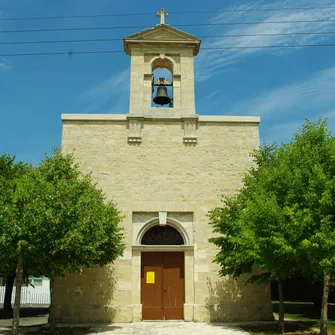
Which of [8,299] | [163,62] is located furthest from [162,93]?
[8,299]

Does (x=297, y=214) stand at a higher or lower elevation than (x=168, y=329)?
higher

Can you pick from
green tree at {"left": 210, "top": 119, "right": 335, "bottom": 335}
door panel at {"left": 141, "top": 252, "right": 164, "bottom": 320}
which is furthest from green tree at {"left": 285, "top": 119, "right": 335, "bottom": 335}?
door panel at {"left": 141, "top": 252, "right": 164, "bottom": 320}

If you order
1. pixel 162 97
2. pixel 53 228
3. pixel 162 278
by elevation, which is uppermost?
pixel 162 97

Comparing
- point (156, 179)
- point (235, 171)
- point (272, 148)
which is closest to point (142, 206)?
point (156, 179)

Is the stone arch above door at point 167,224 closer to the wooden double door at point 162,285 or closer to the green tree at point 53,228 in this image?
the wooden double door at point 162,285

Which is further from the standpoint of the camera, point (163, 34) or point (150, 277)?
point (163, 34)

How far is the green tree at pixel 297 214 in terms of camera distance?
32.3 feet

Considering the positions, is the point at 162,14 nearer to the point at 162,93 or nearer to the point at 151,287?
the point at 162,93

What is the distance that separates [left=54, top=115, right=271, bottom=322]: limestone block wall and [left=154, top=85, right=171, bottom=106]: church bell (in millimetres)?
1104

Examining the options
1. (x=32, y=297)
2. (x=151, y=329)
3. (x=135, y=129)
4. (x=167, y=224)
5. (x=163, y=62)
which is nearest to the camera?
(x=151, y=329)

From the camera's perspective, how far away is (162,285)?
14.6 metres

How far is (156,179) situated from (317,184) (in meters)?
6.30

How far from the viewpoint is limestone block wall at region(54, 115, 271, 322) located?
14172 millimetres

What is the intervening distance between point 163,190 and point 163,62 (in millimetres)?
5101
